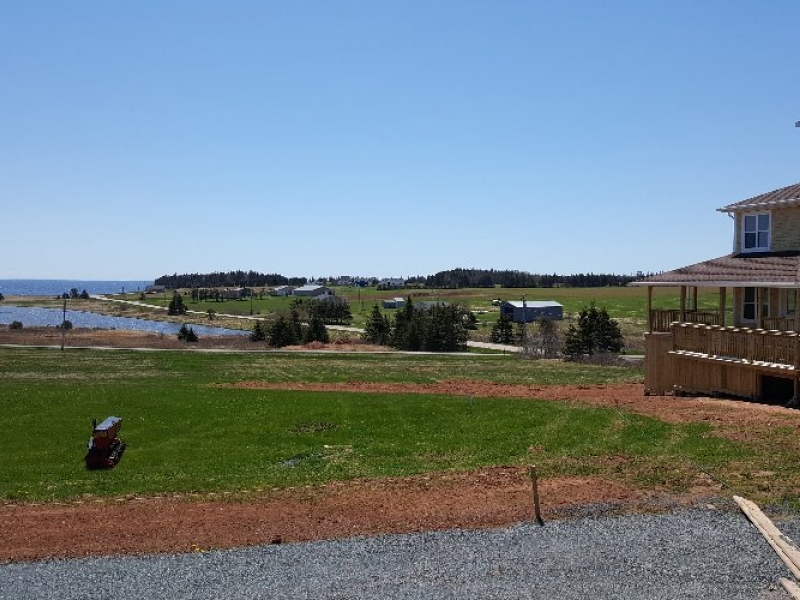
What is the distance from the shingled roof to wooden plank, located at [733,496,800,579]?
15075 millimetres

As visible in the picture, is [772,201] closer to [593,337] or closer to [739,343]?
[739,343]

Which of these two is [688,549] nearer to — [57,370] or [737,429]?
[737,429]

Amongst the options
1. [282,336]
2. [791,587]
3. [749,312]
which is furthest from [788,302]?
[282,336]

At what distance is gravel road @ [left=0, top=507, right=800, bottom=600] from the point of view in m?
9.38

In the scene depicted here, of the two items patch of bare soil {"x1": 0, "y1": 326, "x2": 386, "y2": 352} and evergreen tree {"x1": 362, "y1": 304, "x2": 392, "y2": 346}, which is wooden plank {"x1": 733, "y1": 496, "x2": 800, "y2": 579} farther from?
evergreen tree {"x1": 362, "y1": 304, "x2": 392, "y2": 346}

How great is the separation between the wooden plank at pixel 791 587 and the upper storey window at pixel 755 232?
18422mm

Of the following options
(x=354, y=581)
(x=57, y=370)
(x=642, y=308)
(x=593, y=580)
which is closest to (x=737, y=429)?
(x=593, y=580)

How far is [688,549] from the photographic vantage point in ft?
33.8

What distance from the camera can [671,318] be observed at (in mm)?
25469

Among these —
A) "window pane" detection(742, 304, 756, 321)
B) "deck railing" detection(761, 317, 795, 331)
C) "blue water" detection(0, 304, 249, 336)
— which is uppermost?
"window pane" detection(742, 304, 756, 321)

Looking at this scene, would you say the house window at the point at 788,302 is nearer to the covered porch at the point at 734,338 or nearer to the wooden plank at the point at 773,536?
the covered porch at the point at 734,338

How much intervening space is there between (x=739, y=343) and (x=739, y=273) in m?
2.84

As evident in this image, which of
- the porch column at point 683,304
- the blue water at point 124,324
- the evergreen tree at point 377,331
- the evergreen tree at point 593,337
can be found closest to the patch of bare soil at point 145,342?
the evergreen tree at point 377,331

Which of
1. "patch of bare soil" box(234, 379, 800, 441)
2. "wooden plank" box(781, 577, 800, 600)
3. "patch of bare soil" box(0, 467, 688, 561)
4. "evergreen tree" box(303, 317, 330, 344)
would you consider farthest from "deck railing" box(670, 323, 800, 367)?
"evergreen tree" box(303, 317, 330, 344)
